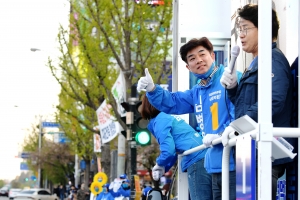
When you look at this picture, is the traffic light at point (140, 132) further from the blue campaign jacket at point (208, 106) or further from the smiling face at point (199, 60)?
the smiling face at point (199, 60)

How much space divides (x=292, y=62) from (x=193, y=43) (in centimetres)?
169

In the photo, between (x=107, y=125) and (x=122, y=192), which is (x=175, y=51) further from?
(x=107, y=125)

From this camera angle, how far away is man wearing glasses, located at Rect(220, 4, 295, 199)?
370 centimetres

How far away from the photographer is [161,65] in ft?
68.9

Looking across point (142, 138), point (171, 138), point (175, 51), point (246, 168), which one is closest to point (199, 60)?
point (171, 138)

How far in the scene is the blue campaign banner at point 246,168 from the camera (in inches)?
126

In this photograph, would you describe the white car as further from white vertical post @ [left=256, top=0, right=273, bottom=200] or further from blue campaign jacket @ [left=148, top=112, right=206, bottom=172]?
white vertical post @ [left=256, top=0, right=273, bottom=200]

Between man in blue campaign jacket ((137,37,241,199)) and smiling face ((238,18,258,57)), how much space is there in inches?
21.9

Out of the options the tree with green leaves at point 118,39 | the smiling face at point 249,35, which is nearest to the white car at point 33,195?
the tree with green leaves at point 118,39

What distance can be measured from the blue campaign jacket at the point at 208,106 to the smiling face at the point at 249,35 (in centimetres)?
52

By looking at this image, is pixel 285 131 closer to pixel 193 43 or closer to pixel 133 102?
pixel 193 43

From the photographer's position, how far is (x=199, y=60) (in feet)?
17.9

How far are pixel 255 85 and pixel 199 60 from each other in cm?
152

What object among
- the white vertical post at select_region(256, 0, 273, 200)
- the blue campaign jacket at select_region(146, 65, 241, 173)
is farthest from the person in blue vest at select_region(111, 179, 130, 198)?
the white vertical post at select_region(256, 0, 273, 200)
